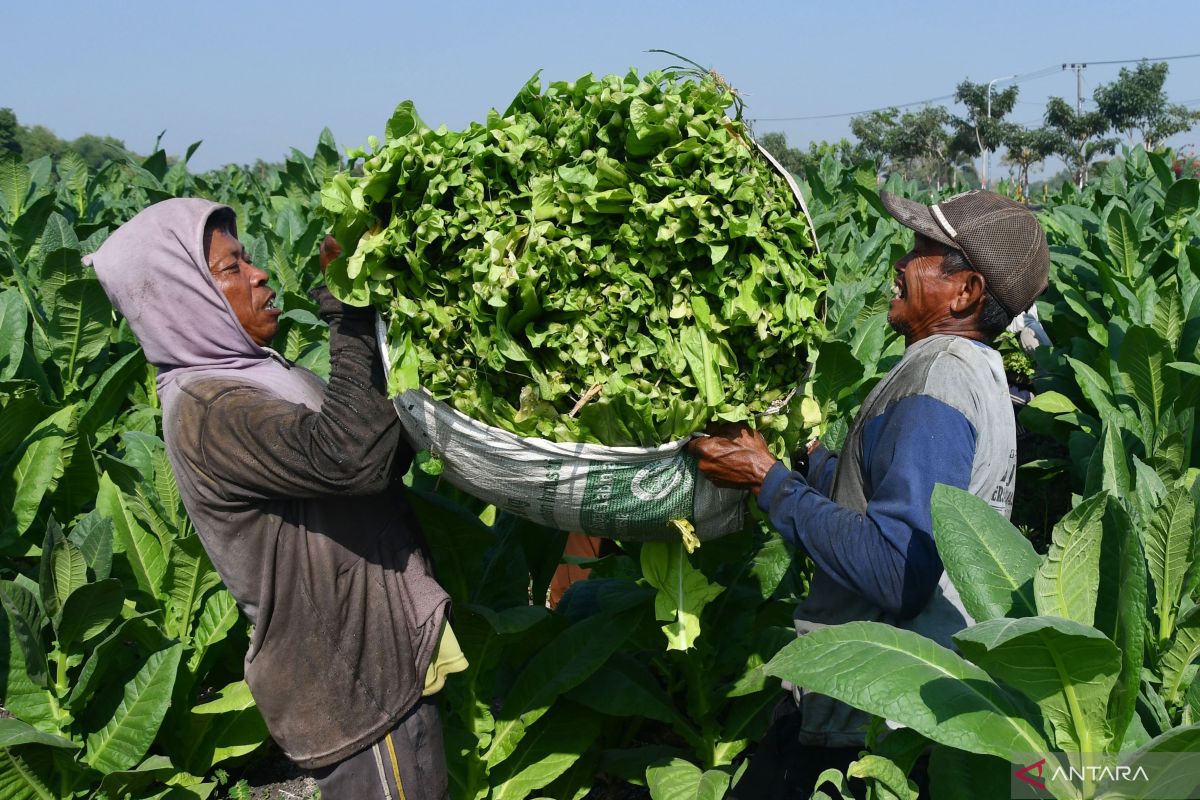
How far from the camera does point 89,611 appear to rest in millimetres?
3021

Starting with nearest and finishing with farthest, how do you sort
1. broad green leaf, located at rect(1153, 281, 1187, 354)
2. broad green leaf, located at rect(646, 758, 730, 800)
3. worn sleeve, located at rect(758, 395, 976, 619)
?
worn sleeve, located at rect(758, 395, 976, 619), broad green leaf, located at rect(646, 758, 730, 800), broad green leaf, located at rect(1153, 281, 1187, 354)

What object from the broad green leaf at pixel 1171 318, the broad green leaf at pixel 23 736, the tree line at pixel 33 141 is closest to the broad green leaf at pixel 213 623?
the broad green leaf at pixel 23 736

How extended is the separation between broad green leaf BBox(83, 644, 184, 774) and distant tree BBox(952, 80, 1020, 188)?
71421 mm

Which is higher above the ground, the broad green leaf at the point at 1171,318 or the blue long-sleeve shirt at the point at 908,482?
the blue long-sleeve shirt at the point at 908,482

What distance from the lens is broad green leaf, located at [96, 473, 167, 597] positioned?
11.1 feet

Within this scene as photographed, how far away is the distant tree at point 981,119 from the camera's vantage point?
68375mm

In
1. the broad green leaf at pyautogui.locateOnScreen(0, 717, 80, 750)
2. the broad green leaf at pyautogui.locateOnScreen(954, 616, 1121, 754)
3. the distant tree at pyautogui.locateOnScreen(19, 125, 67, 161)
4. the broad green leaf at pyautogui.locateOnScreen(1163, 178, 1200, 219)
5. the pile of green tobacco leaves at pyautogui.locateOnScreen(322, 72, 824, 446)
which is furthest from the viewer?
the distant tree at pyautogui.locateOnScreen(19, 125, 67, 161)

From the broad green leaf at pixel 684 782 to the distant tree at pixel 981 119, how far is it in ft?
233

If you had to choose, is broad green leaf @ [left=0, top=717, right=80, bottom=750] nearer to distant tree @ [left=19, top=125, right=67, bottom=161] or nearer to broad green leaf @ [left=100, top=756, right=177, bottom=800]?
broad green leaf @ [left=100, top=756, right=177, bottom=800]

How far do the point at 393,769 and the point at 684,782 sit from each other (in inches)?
38.4

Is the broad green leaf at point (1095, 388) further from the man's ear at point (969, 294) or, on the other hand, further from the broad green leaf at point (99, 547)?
the broad green leaf at point (99, 547)

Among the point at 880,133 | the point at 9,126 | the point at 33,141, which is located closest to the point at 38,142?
the point at 33,141

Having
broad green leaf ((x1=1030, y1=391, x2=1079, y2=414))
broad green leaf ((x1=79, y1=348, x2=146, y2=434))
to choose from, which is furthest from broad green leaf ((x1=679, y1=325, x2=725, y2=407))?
broad green leaf ((x1=1030, y1=391, x2=1079, y2=414))

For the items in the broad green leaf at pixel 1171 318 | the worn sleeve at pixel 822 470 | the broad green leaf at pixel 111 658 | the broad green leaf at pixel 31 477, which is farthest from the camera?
the broad green leaf at pixel 1171 318
